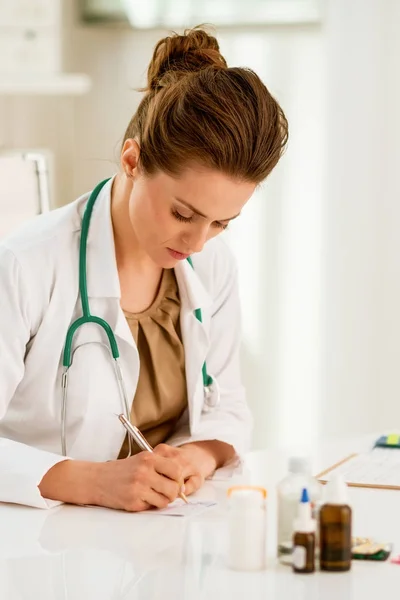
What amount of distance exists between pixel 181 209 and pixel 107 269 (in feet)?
0.59

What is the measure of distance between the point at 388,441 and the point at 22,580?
1.04 metres

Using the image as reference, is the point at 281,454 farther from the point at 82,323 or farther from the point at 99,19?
the point at 99,19

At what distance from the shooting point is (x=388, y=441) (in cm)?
196

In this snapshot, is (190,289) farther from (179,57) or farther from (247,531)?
(247,531)

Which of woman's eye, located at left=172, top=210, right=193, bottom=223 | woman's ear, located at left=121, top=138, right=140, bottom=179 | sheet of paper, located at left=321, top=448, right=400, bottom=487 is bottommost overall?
sheet of paper, located at left=321, top=448, right=400, bottom=487

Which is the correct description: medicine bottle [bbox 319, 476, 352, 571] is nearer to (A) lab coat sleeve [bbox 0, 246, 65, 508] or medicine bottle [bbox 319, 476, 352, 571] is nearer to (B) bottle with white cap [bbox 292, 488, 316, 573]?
(B) bottle with white cap [bbox 292, 488, 316, 573]

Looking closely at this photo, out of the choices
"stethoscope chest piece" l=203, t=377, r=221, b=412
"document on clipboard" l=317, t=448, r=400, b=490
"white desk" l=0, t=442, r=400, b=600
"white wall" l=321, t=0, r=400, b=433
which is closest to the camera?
"white desk" l=0, t=442, r=400, b=600

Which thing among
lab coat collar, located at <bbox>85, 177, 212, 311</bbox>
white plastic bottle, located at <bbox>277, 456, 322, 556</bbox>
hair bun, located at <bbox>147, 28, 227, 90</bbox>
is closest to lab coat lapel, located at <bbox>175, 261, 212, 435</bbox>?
lab coat collar, located at <bbox>85, 177, 212, 311</bbox>

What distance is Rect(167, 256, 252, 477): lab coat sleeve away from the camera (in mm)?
1742

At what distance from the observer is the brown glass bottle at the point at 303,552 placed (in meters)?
→ 1.10

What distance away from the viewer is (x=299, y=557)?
111 centimetres

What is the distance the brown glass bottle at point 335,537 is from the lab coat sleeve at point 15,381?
48 cm

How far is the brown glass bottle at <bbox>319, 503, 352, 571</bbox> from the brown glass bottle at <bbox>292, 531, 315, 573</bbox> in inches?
0.7

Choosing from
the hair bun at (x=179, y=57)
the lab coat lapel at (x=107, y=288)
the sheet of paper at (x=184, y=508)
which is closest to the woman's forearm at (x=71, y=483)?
the sheet of paper at (x=184, y=508)
